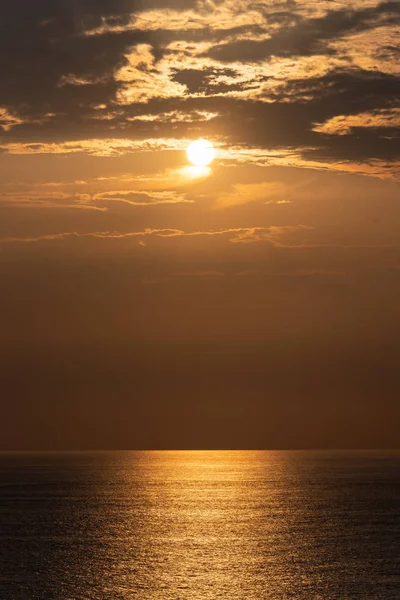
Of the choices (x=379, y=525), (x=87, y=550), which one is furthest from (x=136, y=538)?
(x=379, y=525)

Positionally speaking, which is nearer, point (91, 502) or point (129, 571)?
point (129, 571)

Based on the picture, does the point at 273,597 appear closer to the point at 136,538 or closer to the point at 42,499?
the point at 136,538

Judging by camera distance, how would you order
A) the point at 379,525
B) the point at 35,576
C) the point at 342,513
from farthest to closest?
1. the point at 342,513
2. the point at 379,525
3. the point at 35,576

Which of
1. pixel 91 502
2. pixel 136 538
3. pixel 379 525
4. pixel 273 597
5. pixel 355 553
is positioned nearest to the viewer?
pixel 273 597

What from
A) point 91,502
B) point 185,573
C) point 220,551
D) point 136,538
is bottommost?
point 185,573

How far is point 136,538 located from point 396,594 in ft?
161

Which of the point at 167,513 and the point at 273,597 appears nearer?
the point at 273,597

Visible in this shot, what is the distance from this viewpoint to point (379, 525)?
13700cm

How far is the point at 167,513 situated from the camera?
16288 centimetres

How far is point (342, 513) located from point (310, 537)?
41249 millimetres

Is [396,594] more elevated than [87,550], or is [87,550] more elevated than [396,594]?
[87,550]

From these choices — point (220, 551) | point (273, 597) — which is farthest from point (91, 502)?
point (273, 597)

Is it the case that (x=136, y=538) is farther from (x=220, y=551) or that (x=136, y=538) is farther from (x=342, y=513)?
(x=342, y=513)

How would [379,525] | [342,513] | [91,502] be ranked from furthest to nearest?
[91,502] < [342,513] < [379,525]
